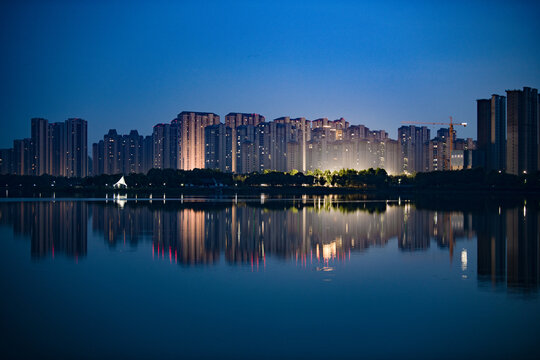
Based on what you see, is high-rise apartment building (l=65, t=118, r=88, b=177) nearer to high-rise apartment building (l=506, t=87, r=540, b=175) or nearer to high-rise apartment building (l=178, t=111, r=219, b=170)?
high-rise apartment building (l=178, t=111, r=219, b=170)

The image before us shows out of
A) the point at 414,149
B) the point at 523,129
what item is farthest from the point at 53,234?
the point at 414,149

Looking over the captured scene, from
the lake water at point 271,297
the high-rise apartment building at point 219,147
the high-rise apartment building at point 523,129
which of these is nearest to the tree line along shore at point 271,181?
the high-rise apartment building at point 523,129

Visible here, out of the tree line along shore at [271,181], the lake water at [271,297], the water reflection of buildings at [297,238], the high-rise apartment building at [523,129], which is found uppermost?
the high-rise apartment building at [523,129]

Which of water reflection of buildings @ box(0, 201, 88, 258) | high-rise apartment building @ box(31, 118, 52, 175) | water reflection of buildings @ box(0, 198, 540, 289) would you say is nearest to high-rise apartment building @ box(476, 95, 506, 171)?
water reflection of buildings @ box(0, 198, 540, 289)

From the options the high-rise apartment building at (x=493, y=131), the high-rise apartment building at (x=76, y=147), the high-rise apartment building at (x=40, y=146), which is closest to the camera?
the high-rise apartment building at (x=493, y=131)

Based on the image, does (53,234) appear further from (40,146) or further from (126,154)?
(126,154)

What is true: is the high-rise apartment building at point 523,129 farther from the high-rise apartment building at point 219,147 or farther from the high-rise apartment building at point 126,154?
the high-rise apartment building at point 126,154

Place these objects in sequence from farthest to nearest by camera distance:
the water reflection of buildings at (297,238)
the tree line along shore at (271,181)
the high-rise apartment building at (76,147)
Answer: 1. the high-rise apartment building at (76,147)
2. the tree line along shore at (271,181)
3. the water reflection of buildings at (297,238)
